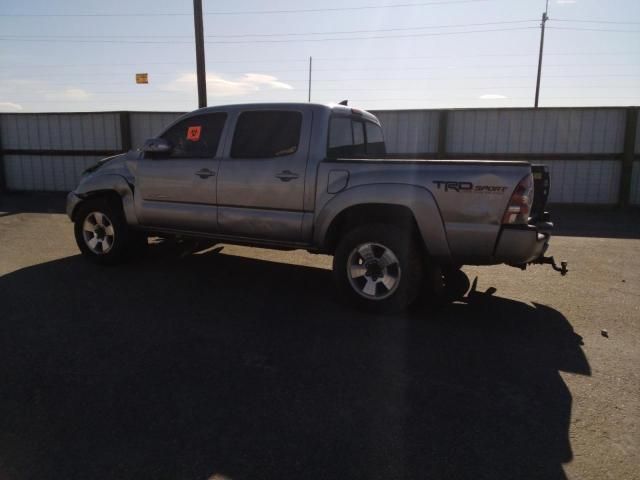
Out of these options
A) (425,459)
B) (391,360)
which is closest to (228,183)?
(391,360)

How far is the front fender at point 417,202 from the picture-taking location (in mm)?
4328

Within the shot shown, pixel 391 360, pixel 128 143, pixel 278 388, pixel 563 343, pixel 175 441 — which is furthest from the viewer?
pixel 128 143

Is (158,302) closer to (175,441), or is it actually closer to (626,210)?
(175,441)

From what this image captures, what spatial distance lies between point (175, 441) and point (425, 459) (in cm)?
127

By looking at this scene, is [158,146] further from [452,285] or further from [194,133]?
[452,285]

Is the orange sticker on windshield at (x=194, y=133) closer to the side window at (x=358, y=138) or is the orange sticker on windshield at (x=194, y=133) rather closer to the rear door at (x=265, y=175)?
the rear door at (x=265, y=175)

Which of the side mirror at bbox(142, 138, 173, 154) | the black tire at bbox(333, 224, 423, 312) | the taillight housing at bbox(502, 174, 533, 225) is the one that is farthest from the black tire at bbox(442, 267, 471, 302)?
the side mirror at bbox(142, 138, 173, 154)

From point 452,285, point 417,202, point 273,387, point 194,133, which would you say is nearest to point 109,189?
point 194,133

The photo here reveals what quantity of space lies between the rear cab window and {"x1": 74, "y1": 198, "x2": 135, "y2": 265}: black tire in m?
2.74

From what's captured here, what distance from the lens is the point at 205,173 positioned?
5.48 meters

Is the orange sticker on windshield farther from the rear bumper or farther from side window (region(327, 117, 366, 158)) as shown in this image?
the rear bumper

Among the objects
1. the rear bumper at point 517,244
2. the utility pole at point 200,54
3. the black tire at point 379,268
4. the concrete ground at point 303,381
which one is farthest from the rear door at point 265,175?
the utility pole at point 200,54

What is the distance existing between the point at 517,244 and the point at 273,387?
2.26 metres

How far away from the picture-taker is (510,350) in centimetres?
394
